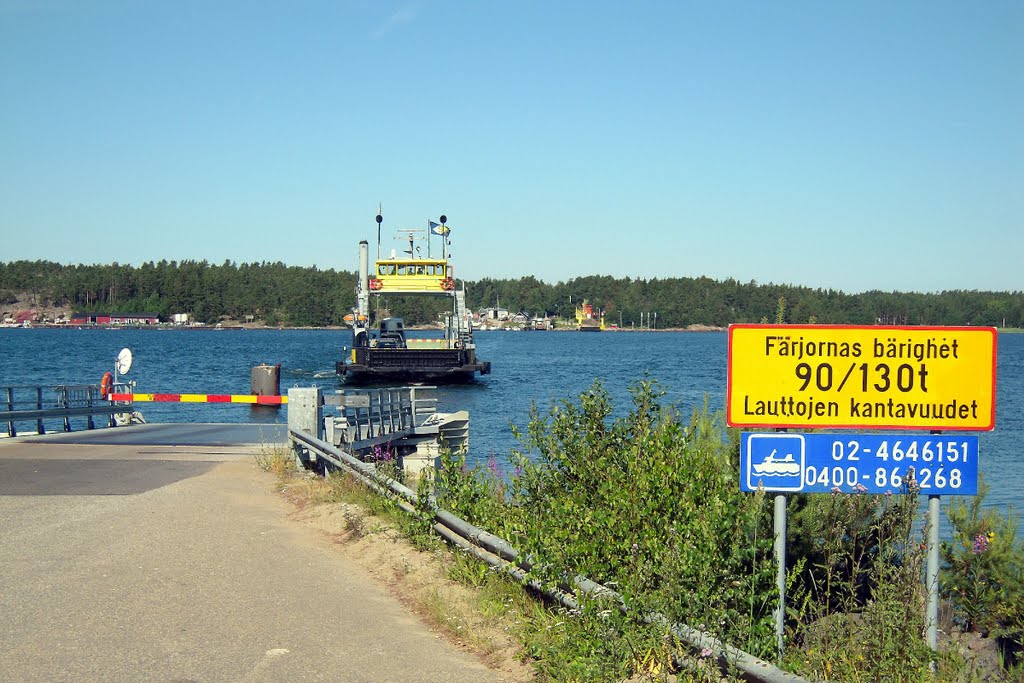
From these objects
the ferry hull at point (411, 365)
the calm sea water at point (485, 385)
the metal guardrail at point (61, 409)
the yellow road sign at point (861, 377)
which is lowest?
the calm sea water at point (485, 385)

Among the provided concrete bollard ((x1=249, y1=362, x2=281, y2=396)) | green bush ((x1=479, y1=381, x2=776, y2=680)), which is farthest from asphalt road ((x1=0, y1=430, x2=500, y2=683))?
concrete bollard ((x1=249, y1=362, x2=281, y2=396))

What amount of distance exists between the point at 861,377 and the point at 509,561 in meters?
2.78

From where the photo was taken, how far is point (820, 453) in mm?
5719

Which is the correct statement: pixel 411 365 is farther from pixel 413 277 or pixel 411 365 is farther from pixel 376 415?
pixel 376 415

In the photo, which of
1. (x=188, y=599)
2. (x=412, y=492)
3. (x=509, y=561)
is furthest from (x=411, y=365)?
(x=509, y=561)

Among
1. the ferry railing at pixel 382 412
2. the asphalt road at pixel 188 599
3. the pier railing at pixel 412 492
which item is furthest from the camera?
the ferry railing at pixel 382 412

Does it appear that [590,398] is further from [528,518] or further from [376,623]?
[376,623]

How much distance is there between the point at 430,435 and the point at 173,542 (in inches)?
461

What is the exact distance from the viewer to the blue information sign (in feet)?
18.6

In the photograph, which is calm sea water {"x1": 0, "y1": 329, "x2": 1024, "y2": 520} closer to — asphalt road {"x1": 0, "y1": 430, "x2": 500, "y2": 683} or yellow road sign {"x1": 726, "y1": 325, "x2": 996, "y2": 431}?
asphalt road {"x1": 0, "y1": 430, "x2": 500, "y2": 683}

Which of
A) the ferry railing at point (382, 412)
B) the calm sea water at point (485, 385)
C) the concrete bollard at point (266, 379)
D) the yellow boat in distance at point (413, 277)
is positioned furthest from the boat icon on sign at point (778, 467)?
the yellow boat in distance at point (413, 277)

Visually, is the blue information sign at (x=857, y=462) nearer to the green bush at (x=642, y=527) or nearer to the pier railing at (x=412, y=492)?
the green bush at (x=642, y=527)

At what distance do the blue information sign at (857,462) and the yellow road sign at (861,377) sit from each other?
0.10m

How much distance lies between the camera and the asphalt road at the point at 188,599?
5.90 metres
